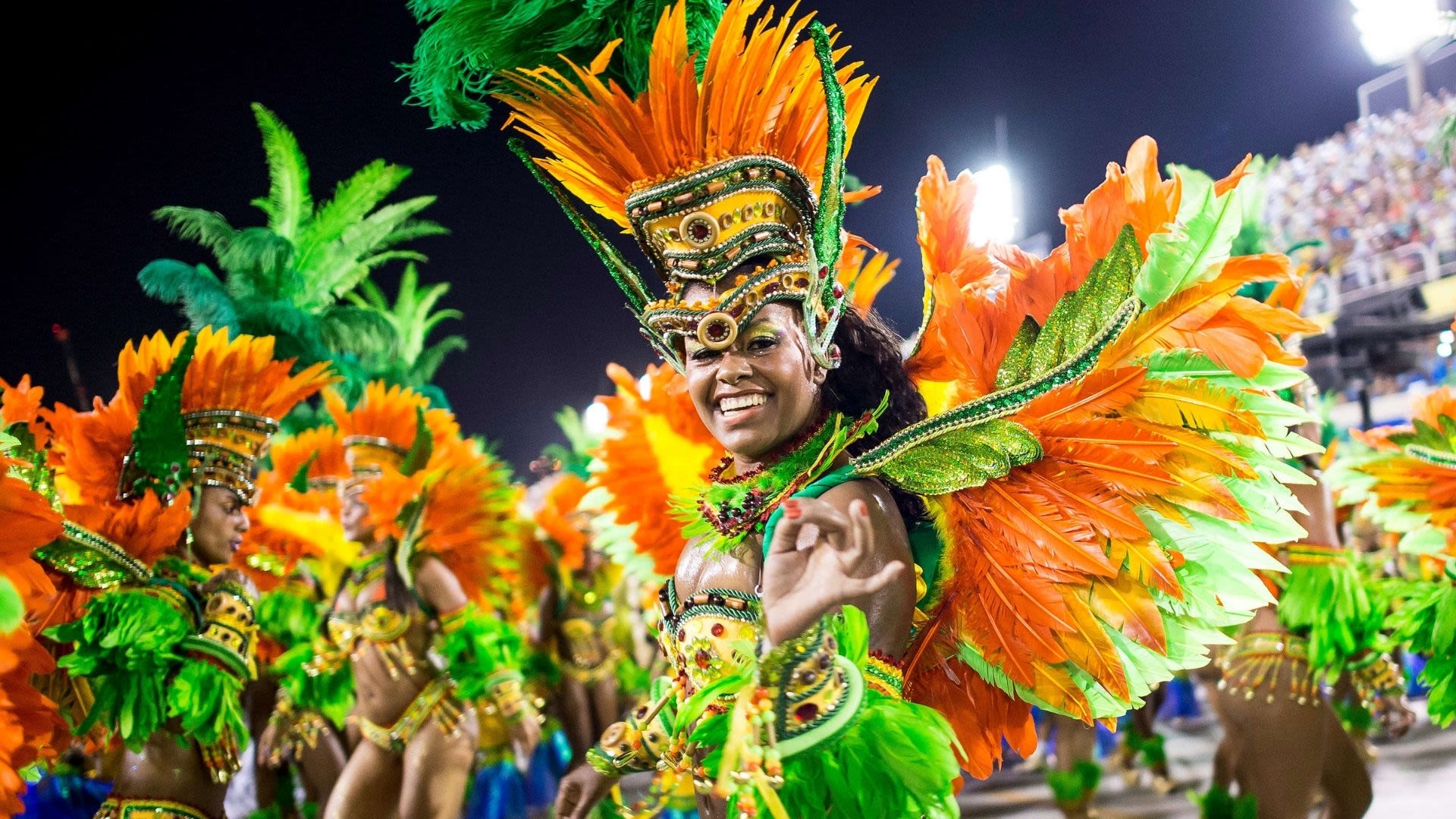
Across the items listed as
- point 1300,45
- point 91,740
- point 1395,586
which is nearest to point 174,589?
point 91,740

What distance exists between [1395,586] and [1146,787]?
3268 millimetres

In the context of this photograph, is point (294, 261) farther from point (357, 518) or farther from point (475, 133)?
point (357, 518)

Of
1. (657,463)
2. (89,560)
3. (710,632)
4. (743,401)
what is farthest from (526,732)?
→ (743,401)

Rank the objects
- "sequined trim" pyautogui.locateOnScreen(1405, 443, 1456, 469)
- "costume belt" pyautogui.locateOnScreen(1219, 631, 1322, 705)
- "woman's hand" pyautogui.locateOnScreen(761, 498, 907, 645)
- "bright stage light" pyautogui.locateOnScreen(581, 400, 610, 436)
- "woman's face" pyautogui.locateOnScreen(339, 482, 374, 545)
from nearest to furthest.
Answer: "woman's hand" pyautogui.locateOnScreen(761, 498, 907, 645) < "sequined trim" pyautogui.locateOnScreen(1405, 443, 1456, 469) < "costume belt" pyautogui.locateOnScreen(1219, 631, 1322, 705) < "woman's face" pyautogui.locateOnScreen(339, 482, 374, 545) < "bright stage light" pyautogui.locateOnScreen(581, 400, 610, 436)

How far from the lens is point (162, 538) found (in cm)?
360

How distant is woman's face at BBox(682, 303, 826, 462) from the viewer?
2016mm

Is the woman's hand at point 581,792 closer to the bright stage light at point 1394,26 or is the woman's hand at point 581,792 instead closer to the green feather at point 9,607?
the green feather at point 9,607

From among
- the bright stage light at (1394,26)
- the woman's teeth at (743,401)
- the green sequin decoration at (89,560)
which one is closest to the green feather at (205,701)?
the green sequin decoration at (89,560)

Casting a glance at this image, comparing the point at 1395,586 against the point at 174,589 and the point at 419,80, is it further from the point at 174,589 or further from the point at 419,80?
the point at 174,589

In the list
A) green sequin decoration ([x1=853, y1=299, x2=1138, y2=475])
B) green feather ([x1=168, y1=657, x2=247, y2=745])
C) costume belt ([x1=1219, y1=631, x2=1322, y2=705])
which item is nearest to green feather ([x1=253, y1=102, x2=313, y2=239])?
green feather ([x1=168, y1=657, x2=247, y2=745])

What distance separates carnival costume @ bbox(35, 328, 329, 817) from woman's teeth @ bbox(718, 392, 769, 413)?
233cm

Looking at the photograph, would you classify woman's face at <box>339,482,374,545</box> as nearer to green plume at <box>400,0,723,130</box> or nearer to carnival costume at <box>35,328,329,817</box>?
carnival costume at <box>35,328,329,817</box>

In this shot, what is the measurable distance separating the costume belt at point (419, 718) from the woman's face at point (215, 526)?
1.12 meters

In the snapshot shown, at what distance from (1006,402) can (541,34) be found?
4.07 ft
